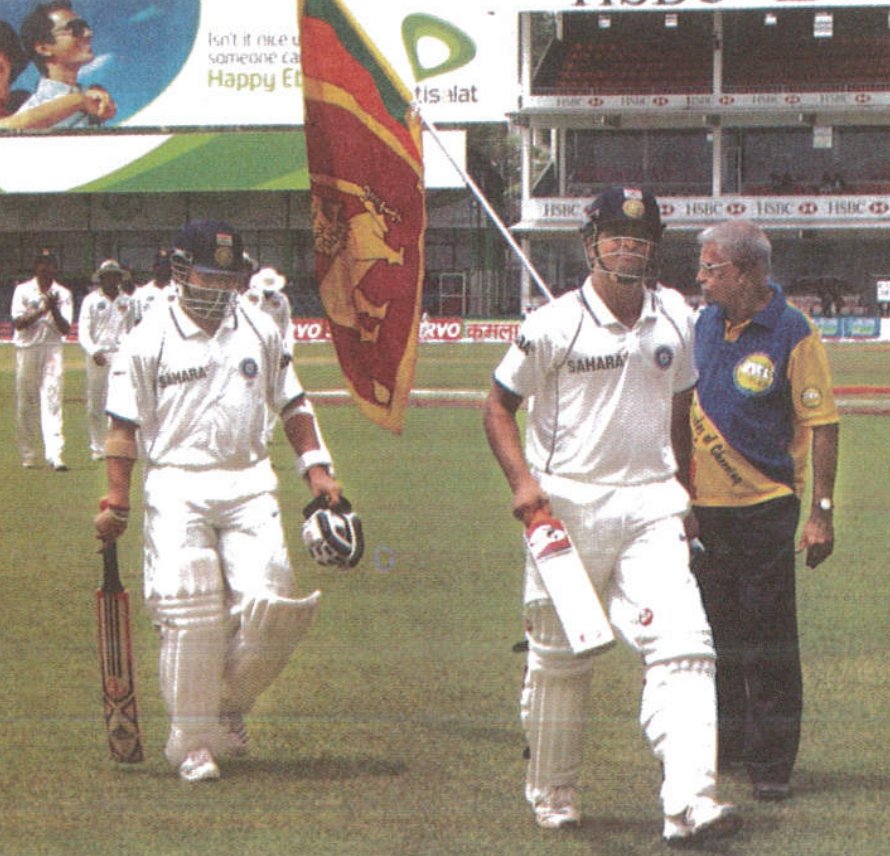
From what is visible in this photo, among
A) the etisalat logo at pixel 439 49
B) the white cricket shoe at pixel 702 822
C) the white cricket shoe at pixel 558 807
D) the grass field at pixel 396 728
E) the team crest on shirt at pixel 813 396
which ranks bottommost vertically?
the grass field at pixel 396 728

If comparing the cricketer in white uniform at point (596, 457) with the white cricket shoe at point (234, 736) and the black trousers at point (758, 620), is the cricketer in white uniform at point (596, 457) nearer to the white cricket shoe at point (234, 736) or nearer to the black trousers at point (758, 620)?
the black trousers at point (758, 620)

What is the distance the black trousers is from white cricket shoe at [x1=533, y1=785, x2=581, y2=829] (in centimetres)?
79

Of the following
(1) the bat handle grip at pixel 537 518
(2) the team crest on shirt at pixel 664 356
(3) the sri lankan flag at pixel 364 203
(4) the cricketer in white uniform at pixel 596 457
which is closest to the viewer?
(1) the bat handle grip at pixel 537 518

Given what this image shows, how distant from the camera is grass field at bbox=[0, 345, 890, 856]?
18.3ft

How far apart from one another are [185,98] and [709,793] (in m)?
66.8

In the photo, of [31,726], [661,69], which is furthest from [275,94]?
[31,726]

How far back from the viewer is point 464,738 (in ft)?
22.6

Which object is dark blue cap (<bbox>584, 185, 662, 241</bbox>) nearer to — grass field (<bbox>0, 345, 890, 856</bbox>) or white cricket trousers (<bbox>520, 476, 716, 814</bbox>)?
white cricket trousers (<bbox>520, 476, 716, 814</bbox>)

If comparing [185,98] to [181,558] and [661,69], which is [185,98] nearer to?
[661,69]

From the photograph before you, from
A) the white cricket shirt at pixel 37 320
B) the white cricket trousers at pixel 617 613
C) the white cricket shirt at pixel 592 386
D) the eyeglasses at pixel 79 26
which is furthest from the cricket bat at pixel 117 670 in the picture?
the eyeglasses at pixel 79 26

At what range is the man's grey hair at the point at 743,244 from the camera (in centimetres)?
632

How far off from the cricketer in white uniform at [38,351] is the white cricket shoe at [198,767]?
11599 mm

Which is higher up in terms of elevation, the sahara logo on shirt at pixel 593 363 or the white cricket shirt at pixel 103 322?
the sahara logo on shirt at pixel 593 363

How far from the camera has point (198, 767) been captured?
6.29 meters
